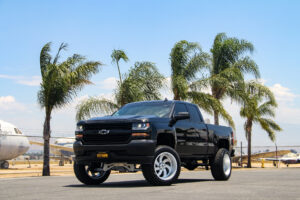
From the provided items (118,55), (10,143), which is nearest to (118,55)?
(118,55)

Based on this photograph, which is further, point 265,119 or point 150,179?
point 265,119

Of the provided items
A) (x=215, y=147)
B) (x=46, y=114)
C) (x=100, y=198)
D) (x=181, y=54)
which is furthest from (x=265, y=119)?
(x=100, y=198)

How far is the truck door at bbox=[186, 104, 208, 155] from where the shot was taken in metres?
12.5

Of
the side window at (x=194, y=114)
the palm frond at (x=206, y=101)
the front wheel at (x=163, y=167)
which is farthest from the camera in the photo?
the palm frond at (x=206, y=101)

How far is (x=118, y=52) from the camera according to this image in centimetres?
2858

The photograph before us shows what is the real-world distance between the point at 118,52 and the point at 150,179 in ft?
60.0

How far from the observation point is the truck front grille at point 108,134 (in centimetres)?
1099

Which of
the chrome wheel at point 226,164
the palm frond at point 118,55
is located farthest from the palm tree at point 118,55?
the chrome wheel at point 226,164

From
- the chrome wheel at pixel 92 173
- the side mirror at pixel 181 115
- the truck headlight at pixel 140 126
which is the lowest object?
the chrome wheel at pixel 92 173

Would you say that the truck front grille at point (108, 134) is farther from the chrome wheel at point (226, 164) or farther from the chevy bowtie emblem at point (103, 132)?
the chrome wheel at point (226, 164)

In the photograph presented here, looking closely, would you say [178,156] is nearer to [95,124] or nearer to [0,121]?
[95,124]

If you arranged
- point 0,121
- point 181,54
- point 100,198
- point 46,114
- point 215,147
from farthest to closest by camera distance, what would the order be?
point 0,121, point 181,54, point 46,114, point 215,147, point 100,198

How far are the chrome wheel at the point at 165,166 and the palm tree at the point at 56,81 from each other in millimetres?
11552

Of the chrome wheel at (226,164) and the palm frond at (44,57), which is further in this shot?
the palm frond at (44,57)
